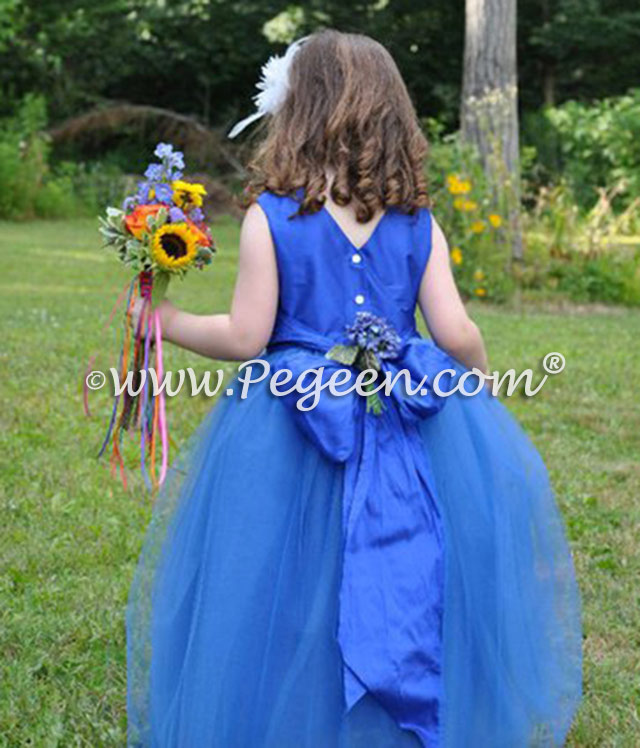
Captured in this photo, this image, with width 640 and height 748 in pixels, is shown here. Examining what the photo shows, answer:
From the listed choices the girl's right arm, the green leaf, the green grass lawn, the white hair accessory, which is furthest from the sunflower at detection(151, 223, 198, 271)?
the green grass lawn

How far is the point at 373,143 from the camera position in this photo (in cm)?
285

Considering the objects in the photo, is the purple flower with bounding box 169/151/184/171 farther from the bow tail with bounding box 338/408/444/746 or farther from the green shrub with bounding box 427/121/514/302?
the green shrub with bounding box 427/121/514/302

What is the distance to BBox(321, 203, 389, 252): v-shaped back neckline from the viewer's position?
9.40ft

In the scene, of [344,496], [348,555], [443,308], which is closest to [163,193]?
[443,308]

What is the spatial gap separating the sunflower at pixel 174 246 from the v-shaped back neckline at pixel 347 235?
311 millimetres

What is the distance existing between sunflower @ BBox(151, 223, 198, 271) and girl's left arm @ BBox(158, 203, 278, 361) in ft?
0.43

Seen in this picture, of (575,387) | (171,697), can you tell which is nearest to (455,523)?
(171,697)

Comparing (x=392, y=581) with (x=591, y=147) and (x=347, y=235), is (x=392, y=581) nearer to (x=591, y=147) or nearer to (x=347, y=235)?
(x=347, y=235)

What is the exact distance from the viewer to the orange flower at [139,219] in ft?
9.70

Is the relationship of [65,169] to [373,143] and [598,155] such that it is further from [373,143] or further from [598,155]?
[373,143]

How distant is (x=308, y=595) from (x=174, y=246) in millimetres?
817

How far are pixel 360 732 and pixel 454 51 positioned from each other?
23549 mm

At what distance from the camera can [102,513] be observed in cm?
504

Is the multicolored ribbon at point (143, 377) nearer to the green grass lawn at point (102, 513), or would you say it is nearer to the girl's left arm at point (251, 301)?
the girl's left arm at point (251, 301)
